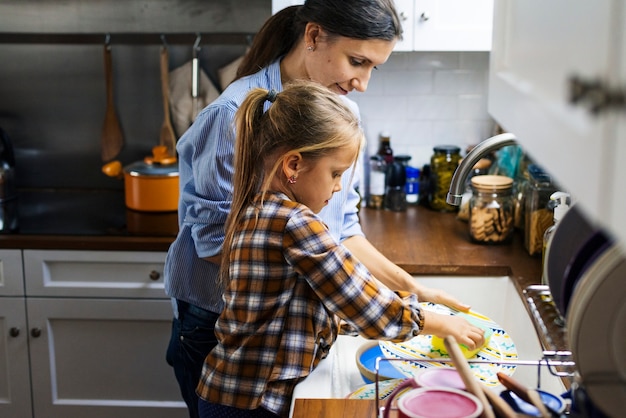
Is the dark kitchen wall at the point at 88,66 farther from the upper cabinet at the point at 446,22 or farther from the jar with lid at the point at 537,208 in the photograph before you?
the jar with lid at the point at 537,208

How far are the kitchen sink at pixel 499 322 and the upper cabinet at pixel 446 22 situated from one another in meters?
0.72

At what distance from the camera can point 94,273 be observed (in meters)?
2.63

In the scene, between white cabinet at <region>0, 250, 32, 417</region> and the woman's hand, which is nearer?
the woman's hand

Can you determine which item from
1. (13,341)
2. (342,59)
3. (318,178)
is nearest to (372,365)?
(318,178)

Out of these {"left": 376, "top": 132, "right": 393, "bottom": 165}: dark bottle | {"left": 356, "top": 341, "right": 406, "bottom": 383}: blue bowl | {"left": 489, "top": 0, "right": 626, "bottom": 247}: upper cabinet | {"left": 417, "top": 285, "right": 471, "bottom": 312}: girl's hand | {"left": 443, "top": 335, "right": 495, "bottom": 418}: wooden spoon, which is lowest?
{"left": 356, "top": 341, "right": 406, "bottom": 383}: blue bowl

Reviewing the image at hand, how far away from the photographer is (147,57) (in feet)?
10.3

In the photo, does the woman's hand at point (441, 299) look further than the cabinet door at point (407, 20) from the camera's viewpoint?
No

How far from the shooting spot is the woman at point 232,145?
1.70 meters

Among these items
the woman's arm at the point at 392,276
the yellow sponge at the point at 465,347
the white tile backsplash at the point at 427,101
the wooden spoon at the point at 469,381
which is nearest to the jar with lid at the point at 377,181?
the white tile backsplash at the point at 427,101

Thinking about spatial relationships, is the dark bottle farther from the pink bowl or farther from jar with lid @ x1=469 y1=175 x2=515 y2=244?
the pink bowl

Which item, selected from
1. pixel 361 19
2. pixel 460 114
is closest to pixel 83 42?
pixel 460 114

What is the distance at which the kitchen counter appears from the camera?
2.30 meters

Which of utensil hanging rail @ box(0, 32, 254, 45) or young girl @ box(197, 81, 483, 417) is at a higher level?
utensil hanging rail @ box(0, 32, 254, 45)

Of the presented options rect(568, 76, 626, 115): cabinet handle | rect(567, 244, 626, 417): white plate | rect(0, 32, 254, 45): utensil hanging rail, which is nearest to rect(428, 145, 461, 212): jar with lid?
rect(0, 32, 254, 45): utensil hanging rail
